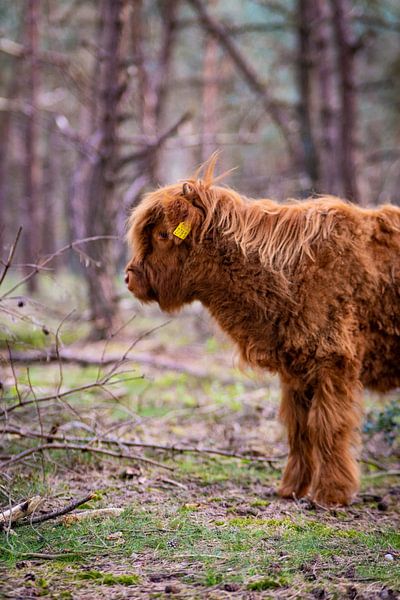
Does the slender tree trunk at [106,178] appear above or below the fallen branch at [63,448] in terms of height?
above

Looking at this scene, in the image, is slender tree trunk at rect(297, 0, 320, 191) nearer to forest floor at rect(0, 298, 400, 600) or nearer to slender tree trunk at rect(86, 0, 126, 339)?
slender tree trunk at rect(86, 0, 126, 339)

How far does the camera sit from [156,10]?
680 inches

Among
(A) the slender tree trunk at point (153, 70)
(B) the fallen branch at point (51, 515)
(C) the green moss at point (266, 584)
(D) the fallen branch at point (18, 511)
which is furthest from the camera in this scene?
(A) the slender tree trunk at point (153, 70)

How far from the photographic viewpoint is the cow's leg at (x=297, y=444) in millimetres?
5145

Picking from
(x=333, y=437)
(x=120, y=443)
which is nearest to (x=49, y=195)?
(x=120, y=443)

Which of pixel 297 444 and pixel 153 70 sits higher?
pixel 153 70

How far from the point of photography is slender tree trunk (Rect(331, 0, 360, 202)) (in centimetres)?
1185

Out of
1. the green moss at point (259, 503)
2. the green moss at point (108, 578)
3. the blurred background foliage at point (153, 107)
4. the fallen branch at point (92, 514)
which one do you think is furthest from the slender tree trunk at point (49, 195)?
the green moss at point (108, 578)

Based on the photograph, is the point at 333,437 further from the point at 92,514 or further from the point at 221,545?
the point at 92,514

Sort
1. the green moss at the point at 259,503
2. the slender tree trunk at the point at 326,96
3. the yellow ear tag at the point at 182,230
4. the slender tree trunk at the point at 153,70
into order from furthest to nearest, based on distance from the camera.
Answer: the slender tree trunk at the point at 153,70, the slender tree trunk at the point at 326,96, the yellow ear tag at the point at 182,230, the green moss at the point at 259,503

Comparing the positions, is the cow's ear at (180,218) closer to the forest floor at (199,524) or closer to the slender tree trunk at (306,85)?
the forest floor at (199,524)

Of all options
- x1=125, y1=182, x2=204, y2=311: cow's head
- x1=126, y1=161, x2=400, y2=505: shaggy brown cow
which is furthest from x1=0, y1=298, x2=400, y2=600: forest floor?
x1=125, y1=182, x2=204, y2=311: cow's head

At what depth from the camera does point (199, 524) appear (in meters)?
4.15

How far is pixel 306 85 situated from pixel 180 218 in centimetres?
953
